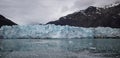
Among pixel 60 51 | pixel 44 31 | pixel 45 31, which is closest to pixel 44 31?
pixel 44 31

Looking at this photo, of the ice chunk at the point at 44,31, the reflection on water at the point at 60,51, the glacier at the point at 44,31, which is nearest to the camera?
the reflection on water at the point at 60,51

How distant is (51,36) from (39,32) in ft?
21.7

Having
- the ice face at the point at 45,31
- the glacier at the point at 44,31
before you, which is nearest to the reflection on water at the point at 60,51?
Result: the glacier at the point at 44,31

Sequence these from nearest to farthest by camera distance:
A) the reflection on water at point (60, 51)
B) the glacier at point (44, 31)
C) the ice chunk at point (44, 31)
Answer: the reflection on water at point (60, 51)
the glacier at point (44, 31)
the ice chunk at point (44, 31)

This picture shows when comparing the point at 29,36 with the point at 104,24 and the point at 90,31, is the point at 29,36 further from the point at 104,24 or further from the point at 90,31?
the point at 104,24

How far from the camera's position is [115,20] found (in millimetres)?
179000

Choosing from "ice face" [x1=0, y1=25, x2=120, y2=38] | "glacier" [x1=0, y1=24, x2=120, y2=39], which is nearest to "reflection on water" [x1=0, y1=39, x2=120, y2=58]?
"glacier" [x1=0, y1=24, x2=120, y2=39]

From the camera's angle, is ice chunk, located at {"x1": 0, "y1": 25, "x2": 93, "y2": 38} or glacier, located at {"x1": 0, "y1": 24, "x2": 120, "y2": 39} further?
ice chunk, located at {"x1": 0, "y1": 25, "x2": 93, "y2": 38}

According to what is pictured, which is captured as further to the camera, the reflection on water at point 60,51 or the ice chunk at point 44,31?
the ice chunk at point 44,31

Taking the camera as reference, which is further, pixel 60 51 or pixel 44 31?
pixel 44 31

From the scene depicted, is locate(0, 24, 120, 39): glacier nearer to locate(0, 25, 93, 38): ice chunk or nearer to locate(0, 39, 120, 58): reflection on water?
locate(0, 25, 93, 38): ice chunk

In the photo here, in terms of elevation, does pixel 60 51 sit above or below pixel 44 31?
below

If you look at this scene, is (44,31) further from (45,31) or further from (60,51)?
(60,51)

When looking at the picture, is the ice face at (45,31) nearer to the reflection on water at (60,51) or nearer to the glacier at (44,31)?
the glacier at (44,31)
